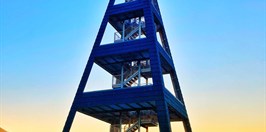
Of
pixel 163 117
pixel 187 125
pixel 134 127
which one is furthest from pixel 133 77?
pixel 187 125

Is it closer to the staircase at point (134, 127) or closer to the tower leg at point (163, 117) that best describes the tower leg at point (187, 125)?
the staircase at point (134, 127)

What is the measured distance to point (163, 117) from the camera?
24.5 meters

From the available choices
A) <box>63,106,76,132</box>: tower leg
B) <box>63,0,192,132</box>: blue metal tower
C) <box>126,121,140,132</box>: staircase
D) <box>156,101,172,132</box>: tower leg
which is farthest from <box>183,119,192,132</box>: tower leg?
Result: <box>63,106,76,132</box>: tower leg

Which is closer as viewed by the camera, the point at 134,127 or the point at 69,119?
the point at 69,119

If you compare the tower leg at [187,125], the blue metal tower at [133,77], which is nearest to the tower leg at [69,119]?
the blue metal tower at [133,77]

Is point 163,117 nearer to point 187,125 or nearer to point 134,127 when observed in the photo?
point 134,127

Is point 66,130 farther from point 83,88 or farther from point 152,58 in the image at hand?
point 152,58

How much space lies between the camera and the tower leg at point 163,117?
2414 centimetres

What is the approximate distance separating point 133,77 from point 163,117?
6.87 m

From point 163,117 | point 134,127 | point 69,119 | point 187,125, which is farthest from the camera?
point 187,125

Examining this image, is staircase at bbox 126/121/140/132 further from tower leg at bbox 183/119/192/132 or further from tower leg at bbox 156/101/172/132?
tower leg at bbox 183/119/192/132

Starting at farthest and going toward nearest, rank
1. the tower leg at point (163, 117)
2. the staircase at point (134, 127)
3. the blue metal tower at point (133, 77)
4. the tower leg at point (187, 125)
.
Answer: the tower leg at point (187, 125), the staircase at point (134, 127), the blue metal tower at point (133, 77), the tower leg at point (163, 117)

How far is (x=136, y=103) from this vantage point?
2667cm

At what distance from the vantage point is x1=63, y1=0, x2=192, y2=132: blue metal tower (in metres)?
26.2
